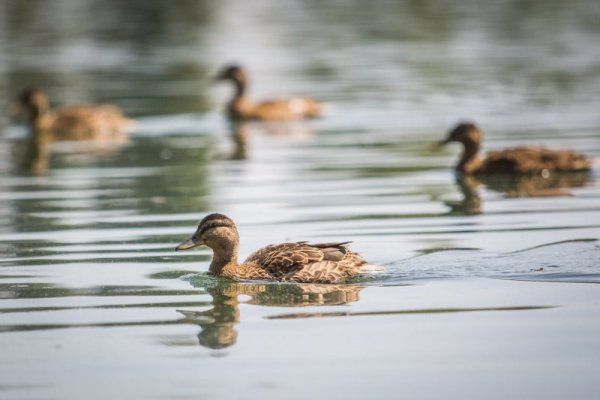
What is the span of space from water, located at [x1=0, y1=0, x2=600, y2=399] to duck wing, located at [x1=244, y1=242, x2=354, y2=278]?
21cm

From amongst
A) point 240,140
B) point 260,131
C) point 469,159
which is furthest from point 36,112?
point 469,159

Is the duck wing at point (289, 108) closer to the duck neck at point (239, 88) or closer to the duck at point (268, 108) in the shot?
the duck at point (268, 108)

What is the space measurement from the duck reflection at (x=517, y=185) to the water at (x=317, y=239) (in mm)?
49

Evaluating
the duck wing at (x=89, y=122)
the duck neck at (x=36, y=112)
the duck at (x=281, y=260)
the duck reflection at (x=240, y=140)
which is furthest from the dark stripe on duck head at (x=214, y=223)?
the duck neck at (x=36, y=112)

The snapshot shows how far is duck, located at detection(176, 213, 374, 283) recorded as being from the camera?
37.8 feet

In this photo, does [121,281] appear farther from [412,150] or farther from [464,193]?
[412,150]

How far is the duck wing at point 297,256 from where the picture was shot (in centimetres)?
1152

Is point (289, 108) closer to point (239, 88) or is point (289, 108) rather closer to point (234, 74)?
point (239, 88)

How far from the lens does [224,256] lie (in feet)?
39.0

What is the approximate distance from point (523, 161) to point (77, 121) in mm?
9418

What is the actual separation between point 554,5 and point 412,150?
3912 cm

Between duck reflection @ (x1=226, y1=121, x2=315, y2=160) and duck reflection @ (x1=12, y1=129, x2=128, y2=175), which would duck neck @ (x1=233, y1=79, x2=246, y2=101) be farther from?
duck reflection @ (x1=12, y1=129, x2=128, y2=175)

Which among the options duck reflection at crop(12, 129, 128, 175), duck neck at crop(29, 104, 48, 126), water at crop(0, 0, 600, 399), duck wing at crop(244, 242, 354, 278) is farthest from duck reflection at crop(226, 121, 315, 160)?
duck wing at crop(244, 242, 354, 278)

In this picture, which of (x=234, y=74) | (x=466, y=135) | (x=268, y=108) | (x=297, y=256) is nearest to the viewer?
(x=297, y=256)
